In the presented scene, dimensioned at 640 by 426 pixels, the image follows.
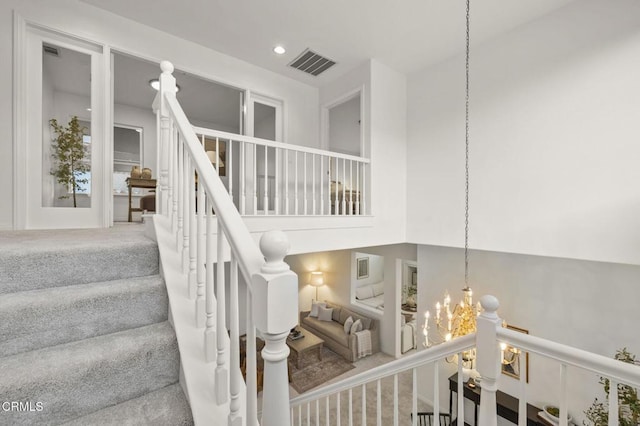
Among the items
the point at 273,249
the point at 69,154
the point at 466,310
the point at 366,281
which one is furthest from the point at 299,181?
the point at 366,281

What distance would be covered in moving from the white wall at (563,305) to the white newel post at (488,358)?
3.07m

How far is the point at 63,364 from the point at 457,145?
4056mm

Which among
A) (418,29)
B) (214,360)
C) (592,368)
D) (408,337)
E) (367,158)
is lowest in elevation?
(408,337)

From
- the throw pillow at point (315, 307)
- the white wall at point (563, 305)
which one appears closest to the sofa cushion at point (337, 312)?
the throw pillow at point (315, 307)

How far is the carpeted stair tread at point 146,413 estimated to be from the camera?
97 cm

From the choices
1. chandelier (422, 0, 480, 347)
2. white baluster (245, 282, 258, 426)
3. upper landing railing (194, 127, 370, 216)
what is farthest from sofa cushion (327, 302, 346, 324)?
white baluster (245, 282, 258, 426)

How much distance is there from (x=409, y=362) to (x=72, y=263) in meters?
1.70

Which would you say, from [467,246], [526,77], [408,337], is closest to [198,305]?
[467,246]

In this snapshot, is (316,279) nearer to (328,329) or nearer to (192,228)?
(328,329)

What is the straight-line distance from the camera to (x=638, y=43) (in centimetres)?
242

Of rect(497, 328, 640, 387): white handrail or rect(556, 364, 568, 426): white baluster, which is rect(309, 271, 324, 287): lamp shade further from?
rect(556, 364, 568, 426): white baluster

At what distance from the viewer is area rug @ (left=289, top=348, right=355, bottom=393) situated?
4.81 meters

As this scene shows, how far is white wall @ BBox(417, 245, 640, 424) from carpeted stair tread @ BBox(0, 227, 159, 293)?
414 cm

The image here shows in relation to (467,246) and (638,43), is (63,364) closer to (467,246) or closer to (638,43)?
(467,246)
